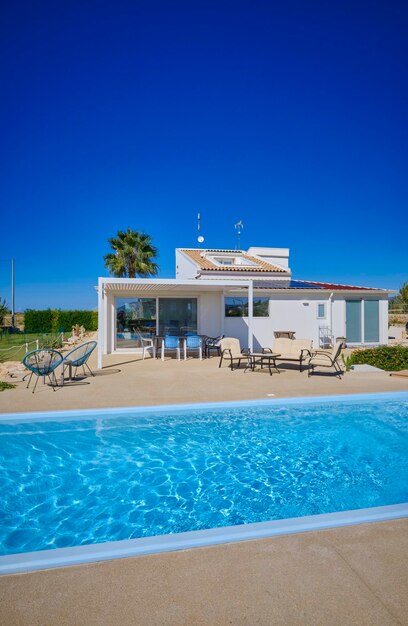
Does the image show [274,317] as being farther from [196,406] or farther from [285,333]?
[196,406]

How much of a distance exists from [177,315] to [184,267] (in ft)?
17.3

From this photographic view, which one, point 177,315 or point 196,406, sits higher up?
point 177,315

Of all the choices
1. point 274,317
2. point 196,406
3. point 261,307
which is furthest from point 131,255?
point 196,406

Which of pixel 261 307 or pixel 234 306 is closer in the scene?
pixel 234 306

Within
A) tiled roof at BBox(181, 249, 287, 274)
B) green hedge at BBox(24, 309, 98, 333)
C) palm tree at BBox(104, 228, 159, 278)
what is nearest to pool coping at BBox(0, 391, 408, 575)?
tiled roof at BBox(181, 249, 287, 274)

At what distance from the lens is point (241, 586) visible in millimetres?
2398

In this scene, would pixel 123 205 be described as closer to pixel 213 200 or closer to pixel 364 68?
pixel 213 200

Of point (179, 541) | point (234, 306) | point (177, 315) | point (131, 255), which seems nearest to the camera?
point (179, 541)

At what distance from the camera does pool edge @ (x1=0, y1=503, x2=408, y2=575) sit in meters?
2.68

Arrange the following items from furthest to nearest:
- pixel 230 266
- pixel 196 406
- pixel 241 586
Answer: pixel 230 266, pixel 196 406, pixel 241 586

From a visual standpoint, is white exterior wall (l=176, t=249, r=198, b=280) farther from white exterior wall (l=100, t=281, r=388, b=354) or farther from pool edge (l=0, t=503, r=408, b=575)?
pool edge (l=0, t=503, r=408, b=575)

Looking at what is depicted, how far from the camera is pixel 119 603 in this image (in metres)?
2.25

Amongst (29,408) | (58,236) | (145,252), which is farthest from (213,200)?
(29,408)

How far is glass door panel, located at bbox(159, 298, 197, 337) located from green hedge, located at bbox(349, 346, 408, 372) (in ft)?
26.0
